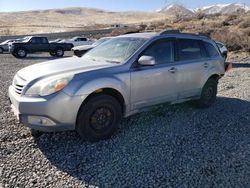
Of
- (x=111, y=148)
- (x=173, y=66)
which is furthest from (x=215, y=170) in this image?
(x=173, y=66)

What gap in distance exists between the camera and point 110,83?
5.02 meters

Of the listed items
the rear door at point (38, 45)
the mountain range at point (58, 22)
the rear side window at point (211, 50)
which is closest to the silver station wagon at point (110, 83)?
the rear side window at point (211, 50)

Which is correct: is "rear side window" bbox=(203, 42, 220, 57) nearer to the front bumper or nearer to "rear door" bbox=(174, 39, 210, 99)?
"rear door" bbox=(174, 39, 210, 99)

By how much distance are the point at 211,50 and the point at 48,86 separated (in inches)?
163

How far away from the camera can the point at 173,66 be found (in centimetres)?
605

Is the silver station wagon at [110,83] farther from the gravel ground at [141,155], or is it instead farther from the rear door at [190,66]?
the gravel ground at [141,155]

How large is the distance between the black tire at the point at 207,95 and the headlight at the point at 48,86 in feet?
11.1

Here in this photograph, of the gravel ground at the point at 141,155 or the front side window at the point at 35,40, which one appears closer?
the gravel ground at the point at 141,155

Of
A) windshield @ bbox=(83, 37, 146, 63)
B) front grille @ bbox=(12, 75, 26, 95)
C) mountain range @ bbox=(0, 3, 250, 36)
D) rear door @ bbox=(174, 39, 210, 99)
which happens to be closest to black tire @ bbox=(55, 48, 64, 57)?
windshield @ bbox=(83, 37, 146, 63)

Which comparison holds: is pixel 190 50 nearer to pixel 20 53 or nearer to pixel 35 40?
pixel 20 53

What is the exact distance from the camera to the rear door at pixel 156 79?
5.45m

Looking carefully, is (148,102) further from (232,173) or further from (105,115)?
(232,173)

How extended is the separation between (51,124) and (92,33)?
47.7m

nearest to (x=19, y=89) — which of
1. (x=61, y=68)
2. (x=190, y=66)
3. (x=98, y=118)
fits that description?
(x=61, y=68)
